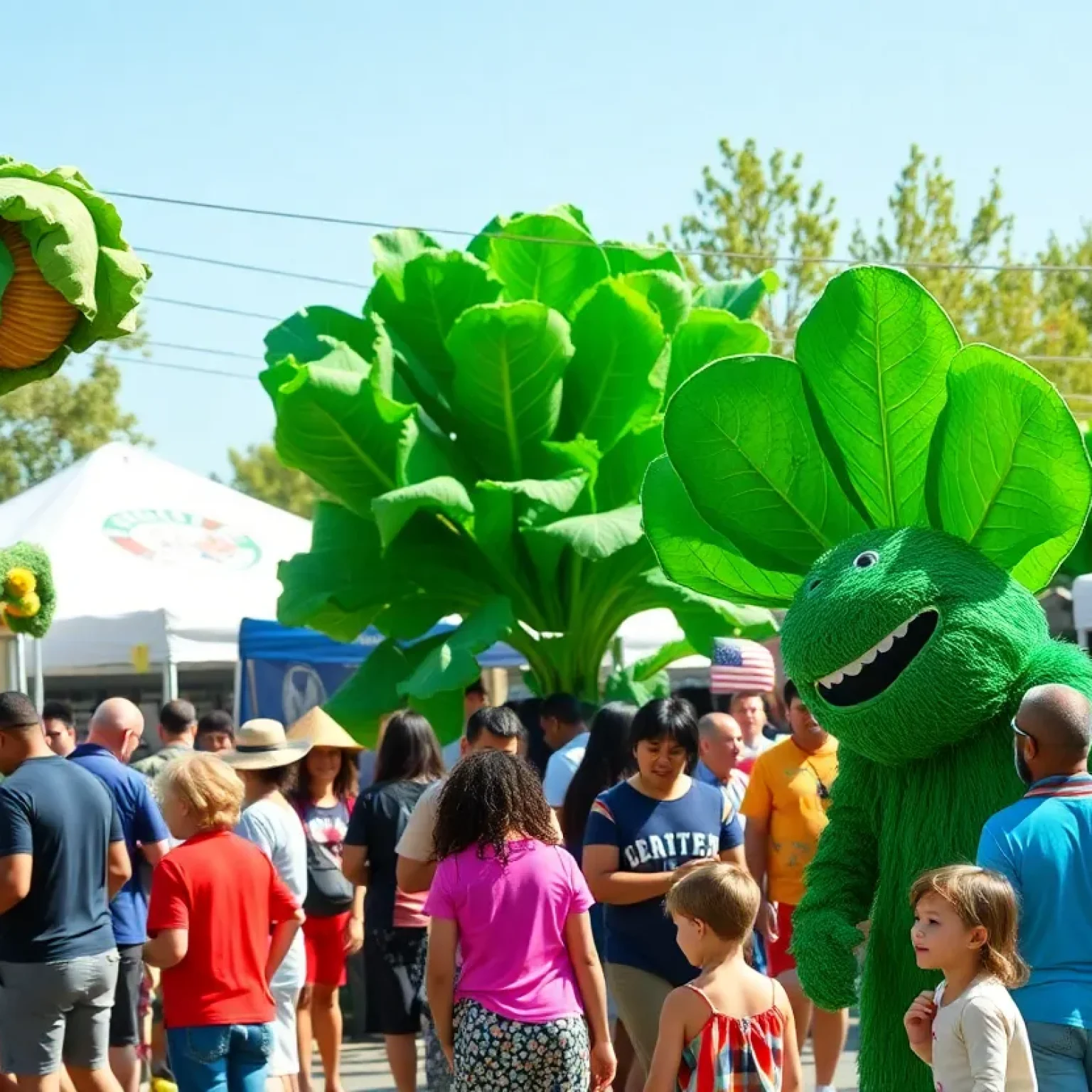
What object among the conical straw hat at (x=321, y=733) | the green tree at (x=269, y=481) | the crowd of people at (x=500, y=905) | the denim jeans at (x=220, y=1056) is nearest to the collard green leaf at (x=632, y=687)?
the crowd of people at (x=500, y=905)

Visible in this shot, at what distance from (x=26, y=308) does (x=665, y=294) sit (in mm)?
5953

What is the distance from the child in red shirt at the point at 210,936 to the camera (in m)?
4.97

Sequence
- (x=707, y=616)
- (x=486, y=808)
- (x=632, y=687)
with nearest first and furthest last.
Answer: (x=486, y=808), (x=707, y=616), (x=632, y=687)

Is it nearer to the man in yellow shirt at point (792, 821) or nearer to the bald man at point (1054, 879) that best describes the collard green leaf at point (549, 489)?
the man in yellow shirt at point (792, 821)

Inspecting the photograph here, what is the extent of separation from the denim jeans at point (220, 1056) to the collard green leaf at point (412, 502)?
2527mm

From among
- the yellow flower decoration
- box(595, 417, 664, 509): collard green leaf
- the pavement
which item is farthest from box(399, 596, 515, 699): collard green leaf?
the yellow flower decoration

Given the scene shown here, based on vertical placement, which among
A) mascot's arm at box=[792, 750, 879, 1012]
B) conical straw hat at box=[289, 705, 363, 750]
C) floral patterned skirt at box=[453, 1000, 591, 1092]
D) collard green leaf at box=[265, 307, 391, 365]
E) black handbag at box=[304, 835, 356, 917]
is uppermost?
collard green leaf at box=[265, 307, 391, 365]

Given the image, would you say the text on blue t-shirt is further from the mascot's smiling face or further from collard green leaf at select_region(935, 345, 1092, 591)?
collard green leaf at select_region(935, 345, 1092, 591)

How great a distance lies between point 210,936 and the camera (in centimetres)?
499

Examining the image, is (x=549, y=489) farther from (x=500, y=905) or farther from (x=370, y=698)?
(x=500, y=905)

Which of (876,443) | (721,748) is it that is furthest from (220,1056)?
(721,748)

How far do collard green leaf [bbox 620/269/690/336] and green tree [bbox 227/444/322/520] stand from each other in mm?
49092

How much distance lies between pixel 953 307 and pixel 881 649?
18.2 meters

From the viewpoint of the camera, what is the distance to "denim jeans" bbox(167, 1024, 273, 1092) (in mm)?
4965
